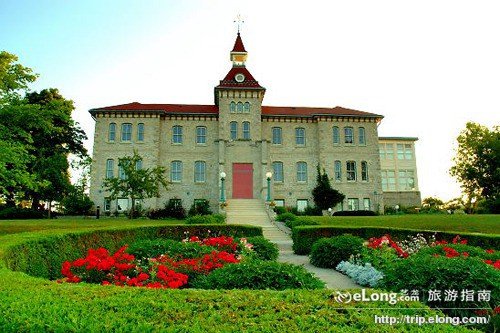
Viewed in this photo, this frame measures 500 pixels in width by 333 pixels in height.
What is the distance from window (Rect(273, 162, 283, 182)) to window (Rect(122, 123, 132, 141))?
48.8 ft

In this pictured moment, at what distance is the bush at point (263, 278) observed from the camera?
574 centimetres

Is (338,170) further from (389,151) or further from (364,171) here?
(389,151)

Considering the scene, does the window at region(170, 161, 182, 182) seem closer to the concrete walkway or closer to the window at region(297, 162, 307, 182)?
the concrete walkway

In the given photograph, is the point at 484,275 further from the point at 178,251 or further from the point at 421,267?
the point at 178,251

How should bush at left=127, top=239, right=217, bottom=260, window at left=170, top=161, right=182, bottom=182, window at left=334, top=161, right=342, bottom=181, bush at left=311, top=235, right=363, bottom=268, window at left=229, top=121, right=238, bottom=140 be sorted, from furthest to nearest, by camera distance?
window at left=334, top=161, right=342, bottom=181
window at left=229, top=121, right=238, bottom=140
window at left=170, top=161, right=182, bottom=182
bush at left=311, top=235, right=363, bottom=268
bush at left=127, top=239, right=217, bottom=260

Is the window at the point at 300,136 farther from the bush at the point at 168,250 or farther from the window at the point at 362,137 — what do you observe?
the bush at the point at 168,250

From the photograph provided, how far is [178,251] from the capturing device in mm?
9562

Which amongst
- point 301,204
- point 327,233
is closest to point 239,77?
→ point 301,204

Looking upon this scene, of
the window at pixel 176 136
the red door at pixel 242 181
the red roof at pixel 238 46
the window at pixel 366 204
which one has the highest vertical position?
the red roof at pixel 238 46

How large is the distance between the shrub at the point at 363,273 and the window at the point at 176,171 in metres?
28.2

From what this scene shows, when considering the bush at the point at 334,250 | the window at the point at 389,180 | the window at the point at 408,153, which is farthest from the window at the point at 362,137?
the bush at the point at 334,250

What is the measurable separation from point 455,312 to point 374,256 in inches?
173

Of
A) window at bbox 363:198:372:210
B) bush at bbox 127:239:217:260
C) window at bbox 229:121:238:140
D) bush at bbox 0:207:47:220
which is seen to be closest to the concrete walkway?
bush at bbox 127:239:217:260

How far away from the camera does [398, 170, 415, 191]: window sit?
52.5 metres
